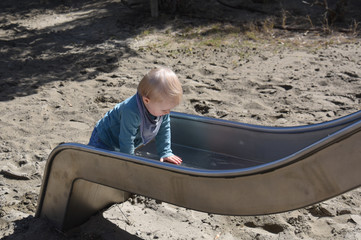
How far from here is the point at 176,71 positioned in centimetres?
507

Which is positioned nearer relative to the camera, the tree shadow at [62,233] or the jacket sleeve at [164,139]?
the tree shadow at [62,233]

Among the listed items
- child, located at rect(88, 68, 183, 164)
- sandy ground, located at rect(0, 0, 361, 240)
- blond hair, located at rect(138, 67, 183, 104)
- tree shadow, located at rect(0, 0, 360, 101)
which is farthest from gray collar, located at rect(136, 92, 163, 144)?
tree shadow, located at rect(0, 0, 360, 101)

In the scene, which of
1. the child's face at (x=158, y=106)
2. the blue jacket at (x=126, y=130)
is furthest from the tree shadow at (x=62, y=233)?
the child's face at (x=158, y=106)

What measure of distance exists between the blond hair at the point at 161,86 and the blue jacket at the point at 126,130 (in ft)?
0.54

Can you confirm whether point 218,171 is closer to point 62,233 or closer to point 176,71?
point 62,233

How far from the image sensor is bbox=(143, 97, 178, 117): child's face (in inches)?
96.5

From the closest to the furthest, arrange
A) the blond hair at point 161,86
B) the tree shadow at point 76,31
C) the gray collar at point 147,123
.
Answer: the blond hair at point 161,86 < the gray collar at point 147,123 < the tree shadow at point 76,31

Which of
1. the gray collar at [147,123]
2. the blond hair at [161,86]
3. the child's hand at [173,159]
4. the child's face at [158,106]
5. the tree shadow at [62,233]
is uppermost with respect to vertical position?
the blond hair at [161,86]

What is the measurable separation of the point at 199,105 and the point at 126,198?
1.51 m

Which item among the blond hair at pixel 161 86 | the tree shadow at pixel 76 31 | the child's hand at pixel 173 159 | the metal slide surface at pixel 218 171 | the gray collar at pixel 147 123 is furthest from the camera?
the tree shadow at pixel 76 31

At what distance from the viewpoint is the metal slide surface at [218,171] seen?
1.74m

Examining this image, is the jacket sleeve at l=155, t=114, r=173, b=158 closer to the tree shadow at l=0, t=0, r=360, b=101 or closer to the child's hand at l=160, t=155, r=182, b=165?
the child's hand at l=160, t=155, r=182, b=165

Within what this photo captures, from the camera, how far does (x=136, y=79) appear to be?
16.0 feet

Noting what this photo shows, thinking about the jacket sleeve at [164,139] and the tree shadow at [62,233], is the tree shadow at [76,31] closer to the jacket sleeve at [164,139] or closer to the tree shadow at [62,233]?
the tree shadow at [62,233]
